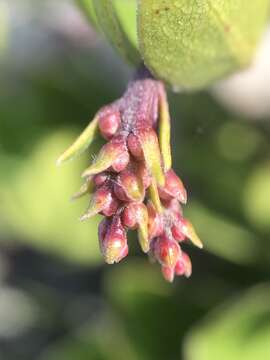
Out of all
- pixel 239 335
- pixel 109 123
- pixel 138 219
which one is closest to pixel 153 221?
pixel 138 219

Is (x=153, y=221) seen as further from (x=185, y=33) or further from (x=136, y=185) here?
(x=185, y=33)

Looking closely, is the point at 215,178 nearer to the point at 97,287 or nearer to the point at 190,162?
the point at 190,162

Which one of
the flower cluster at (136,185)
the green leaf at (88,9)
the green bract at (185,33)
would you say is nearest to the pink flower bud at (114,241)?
the flower cluster at (136,185)

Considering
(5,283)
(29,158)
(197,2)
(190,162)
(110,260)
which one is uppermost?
(197,2)

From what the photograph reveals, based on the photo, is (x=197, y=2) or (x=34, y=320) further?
(x=34, y=320)

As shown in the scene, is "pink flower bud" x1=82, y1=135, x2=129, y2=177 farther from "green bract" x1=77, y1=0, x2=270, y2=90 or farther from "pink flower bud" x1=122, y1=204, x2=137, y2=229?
"green bract" x1=77, y1=0, x2=270, y2=90

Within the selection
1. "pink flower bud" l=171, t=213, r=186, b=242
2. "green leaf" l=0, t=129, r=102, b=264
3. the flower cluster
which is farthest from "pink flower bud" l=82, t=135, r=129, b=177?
"green leaf" l=0, t=129, r=102, b=264

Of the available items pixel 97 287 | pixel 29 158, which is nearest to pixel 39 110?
pixel 29 158
